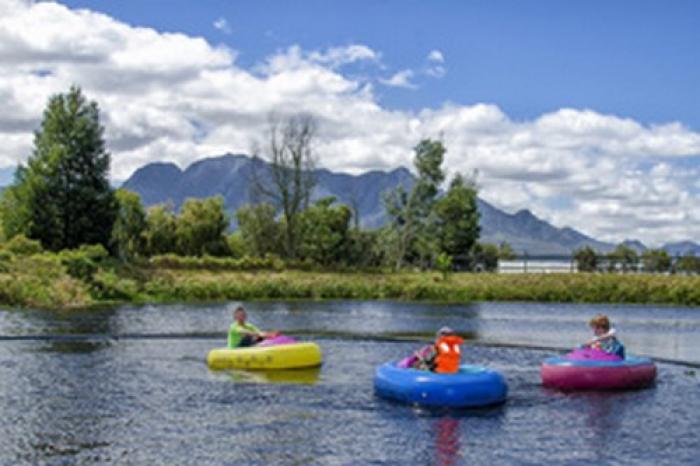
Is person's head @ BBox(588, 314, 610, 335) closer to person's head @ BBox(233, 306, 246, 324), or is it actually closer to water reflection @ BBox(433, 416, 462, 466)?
water reflection @ BBox(433, 416, 462, 466)

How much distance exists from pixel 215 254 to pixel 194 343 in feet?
227

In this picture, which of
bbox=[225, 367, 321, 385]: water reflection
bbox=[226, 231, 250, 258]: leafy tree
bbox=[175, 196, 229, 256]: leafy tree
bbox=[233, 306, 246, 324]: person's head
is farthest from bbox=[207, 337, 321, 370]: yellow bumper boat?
bbox=[226, 231, 250, 258]: leafy tree

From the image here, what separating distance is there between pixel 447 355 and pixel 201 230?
84.7 meters

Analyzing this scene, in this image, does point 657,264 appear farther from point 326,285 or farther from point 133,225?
point 133,225

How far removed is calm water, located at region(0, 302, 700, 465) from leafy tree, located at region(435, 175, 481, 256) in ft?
172

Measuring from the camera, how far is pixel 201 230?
10338 cm

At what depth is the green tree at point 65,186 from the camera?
71250 mm

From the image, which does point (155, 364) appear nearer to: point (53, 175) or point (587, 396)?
point (587, 396)

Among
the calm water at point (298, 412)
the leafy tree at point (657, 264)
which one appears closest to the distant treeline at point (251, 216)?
the leafy tree at point (657, 264)

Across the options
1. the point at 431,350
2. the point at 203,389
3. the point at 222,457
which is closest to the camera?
the point at 222,457

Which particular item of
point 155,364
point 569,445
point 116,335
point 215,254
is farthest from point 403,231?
point 569,445

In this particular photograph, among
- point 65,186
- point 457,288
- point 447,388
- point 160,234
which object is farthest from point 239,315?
point 160,234

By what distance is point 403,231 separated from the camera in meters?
93.2

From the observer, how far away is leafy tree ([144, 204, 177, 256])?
327 ft
